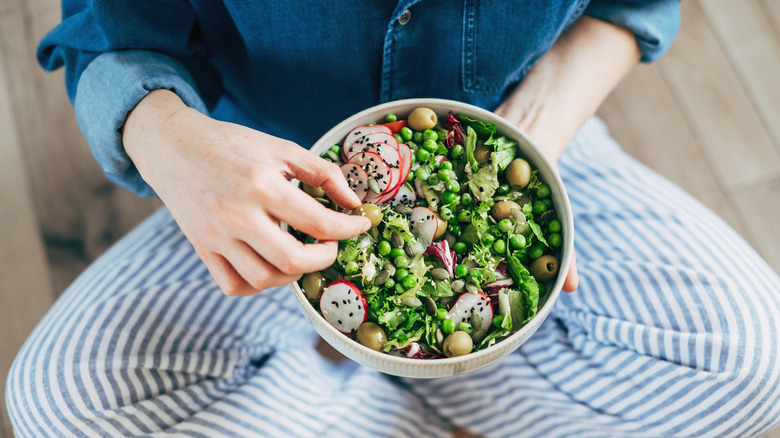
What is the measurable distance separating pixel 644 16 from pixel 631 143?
0.78 metres

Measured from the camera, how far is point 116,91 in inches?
31.9

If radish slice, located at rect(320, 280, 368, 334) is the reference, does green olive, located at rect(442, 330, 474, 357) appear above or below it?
below

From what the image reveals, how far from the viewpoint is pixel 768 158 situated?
68.0 inches

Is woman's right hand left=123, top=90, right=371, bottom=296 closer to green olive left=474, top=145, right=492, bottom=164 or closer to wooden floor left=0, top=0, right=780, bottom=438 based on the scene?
green olive left=474, top=145, right=492, bottom=164

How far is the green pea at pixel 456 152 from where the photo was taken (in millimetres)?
812

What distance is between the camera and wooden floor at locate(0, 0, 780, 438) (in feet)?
5.21

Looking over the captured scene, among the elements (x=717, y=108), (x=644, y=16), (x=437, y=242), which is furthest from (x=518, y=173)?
(x=717, y=108)

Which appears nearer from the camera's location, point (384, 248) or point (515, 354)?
point (384, 248)

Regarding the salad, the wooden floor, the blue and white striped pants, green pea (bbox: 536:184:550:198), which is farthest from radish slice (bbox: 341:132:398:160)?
the wooden floor

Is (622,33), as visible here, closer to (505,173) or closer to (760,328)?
(505,173)

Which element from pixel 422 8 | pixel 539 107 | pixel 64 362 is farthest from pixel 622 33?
pixel 64 362

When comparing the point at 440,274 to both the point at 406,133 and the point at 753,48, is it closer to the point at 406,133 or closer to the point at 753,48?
the point at 406,133

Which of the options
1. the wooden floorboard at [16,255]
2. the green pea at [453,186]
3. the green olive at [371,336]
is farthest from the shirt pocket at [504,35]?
the wooden floorboard at [16,255]

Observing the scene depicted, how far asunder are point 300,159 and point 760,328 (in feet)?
2.84
